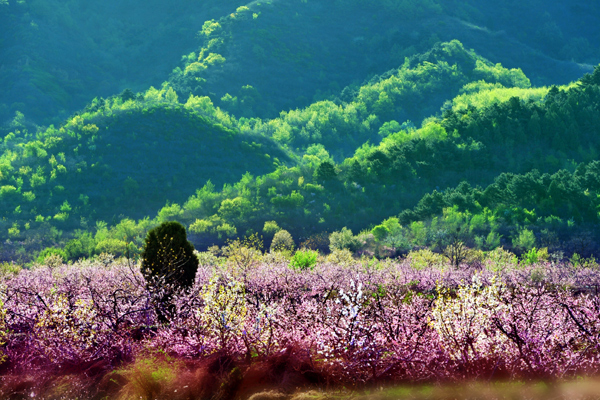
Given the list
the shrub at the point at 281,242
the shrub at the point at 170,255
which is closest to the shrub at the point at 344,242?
the shrub at the point at 281,242

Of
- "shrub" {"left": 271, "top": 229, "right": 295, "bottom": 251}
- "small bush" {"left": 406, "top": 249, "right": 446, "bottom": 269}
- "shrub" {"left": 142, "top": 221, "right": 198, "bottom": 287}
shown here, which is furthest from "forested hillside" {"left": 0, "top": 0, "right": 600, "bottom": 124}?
"shrub" {"left": 142, "top": 221, "right": 198, "bottom": 287}

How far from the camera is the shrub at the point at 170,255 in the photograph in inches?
522

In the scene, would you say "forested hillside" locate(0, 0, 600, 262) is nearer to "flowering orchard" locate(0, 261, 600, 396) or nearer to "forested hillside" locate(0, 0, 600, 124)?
"forested hillside" locate(0, 0, 600, 124)

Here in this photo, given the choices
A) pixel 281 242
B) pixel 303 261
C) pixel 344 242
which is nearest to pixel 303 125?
pixel 281 242

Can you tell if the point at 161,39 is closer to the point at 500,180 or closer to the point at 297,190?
the point at 297,190

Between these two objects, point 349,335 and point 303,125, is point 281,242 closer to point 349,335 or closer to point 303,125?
point 349,335

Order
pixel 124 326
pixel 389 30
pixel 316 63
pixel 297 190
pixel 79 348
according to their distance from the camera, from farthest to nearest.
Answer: pixel 389 30
pixel 316 63
pixel 297 190
pixel 124 326
pixel 79 348

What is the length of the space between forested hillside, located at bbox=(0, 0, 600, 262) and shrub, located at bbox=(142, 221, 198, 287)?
11.1 feet

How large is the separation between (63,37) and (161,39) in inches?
1022

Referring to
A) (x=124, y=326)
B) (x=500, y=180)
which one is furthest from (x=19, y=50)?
(x=124, y=326)

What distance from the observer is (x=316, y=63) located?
134 m

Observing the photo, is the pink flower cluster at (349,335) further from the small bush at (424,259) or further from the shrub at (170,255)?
the small bush at (424,259)

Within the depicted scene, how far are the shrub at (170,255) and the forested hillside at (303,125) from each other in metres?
3.38

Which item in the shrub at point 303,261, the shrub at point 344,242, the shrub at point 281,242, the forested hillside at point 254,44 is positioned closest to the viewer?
the shrub at point 303,261
